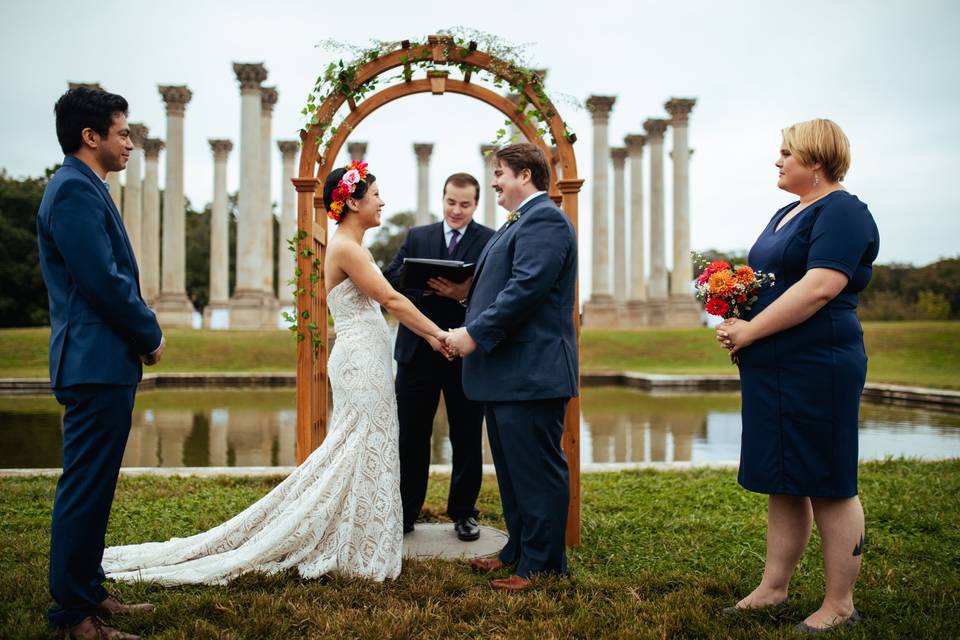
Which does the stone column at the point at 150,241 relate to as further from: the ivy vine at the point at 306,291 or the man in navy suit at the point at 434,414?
the man in navy suit at the point at 434,414

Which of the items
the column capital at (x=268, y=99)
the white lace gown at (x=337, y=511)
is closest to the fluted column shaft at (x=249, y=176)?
the column capital at (x=268, y=99)

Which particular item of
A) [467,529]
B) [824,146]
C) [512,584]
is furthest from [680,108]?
Result: [512,584]

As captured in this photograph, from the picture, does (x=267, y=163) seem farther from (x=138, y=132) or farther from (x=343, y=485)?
Result: (x=343, y=485)

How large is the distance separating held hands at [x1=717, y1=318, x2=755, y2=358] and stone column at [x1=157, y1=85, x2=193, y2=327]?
38315 mm

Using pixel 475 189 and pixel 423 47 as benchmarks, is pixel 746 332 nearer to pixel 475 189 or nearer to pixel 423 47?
pixel 475 189

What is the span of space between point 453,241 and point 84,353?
3763 mm

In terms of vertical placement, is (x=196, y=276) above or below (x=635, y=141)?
below

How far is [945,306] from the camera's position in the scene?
55.7 metres

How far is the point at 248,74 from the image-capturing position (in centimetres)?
3559

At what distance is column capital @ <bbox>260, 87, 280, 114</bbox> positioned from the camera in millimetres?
41531

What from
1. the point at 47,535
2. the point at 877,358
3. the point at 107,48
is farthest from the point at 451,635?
the point at 107,48

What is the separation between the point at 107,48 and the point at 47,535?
38.4 meters

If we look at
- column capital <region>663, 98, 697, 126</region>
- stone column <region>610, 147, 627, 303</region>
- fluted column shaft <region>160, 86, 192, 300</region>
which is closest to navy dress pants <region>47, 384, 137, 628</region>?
fluted column shaft <region>160, 86, 192, 300</region>

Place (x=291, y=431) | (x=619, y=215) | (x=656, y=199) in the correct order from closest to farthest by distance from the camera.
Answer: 1. (x=291, y=431)
2. (x=656, y=199)
3. (x=619, y=215)
